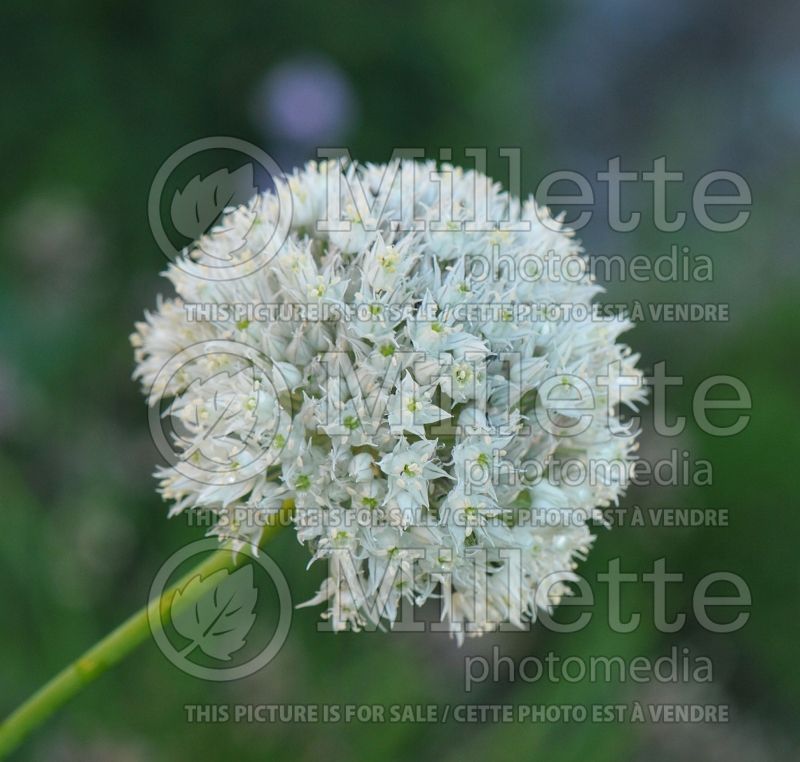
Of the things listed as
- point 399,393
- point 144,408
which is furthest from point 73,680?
point 144,408

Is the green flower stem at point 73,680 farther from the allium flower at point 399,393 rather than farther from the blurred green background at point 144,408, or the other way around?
the blurred green background at point 144,408

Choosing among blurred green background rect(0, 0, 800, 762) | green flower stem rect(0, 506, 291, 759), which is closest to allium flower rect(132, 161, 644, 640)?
green flower stem rect(0, 506, 291, 759)

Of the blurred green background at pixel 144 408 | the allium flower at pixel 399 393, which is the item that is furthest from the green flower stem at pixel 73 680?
the blurred green background at pixel 144 408

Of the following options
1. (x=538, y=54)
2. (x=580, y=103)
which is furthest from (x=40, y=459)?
(x=580, y=103)

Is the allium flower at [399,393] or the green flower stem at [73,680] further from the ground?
the allium flower at [399,393]

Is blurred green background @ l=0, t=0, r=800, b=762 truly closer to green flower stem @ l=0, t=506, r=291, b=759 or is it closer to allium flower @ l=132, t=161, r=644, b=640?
green flower stem @ l=0, t=506, r=291, b=759

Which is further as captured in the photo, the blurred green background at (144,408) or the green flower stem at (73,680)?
the blurred green background at (144,408)
